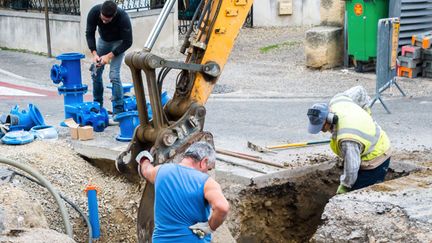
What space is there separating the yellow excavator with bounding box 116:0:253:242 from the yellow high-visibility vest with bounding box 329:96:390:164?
1.17 m

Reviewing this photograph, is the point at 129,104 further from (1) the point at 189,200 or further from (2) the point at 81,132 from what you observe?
(1) the point at 189,200

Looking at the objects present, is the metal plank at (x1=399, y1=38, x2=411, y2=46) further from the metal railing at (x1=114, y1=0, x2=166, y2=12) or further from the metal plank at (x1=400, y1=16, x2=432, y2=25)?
the metal railing at (x1=114, y1=0, x2=166, y2=12)

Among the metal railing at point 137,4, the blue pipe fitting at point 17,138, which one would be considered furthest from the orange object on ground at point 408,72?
the blue pipe fitting at point 17,138

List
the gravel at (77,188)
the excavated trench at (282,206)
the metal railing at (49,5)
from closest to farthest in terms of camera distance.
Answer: the gravel at (77,188), the excavated trench at (282,206), the metal railing at (49,5)

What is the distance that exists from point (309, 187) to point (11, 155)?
3.23 m

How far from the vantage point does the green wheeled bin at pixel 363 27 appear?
13367 mm

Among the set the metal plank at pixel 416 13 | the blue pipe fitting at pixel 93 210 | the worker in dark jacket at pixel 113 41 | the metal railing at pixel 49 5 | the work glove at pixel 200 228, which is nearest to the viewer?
the work glove at pixel 200 228

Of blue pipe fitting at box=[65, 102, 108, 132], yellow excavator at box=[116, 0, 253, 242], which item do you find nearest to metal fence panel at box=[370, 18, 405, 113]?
blue pipe fitting at box=[65, 102, 108, 132]

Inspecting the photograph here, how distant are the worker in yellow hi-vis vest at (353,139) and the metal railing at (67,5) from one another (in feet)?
33.4

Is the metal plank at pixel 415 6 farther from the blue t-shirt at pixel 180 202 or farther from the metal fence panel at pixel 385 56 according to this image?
the blue t-shirt at pixel 180 202

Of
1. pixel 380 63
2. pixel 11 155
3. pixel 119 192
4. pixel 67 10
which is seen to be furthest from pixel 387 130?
pixel 67 10

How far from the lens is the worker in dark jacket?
9523 millimetres

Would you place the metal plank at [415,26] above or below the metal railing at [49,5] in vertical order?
below

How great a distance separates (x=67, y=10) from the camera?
16281 millimetres
